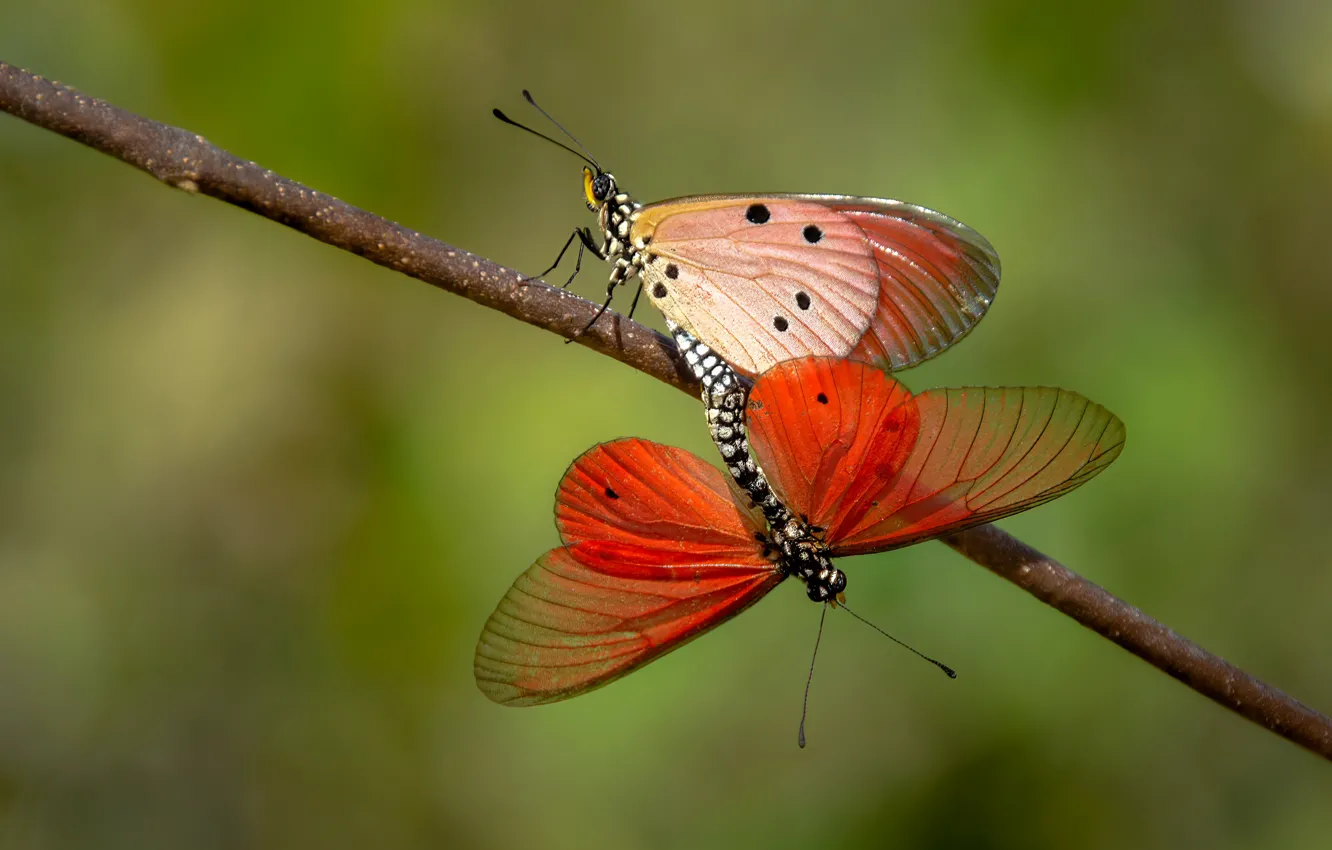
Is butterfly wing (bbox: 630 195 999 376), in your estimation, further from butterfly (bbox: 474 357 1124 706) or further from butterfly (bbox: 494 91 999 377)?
butterfly (bbox: 474 357 1124 706)

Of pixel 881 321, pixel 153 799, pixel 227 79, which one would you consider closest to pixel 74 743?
pixel 153 799

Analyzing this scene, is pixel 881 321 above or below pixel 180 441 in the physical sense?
below

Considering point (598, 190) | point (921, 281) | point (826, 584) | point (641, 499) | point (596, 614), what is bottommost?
point (826, 584)

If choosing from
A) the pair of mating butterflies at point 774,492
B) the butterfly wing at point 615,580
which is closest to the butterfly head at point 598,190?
the pair of mating butterflies at point 774,492

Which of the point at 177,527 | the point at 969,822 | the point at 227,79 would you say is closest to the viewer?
the point at 969,822

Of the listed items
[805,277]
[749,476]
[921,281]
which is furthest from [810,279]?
[749,476]

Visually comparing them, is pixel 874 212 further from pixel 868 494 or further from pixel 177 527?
pixel 177 527

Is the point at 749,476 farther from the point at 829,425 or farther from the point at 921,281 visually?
the point at 921,281
